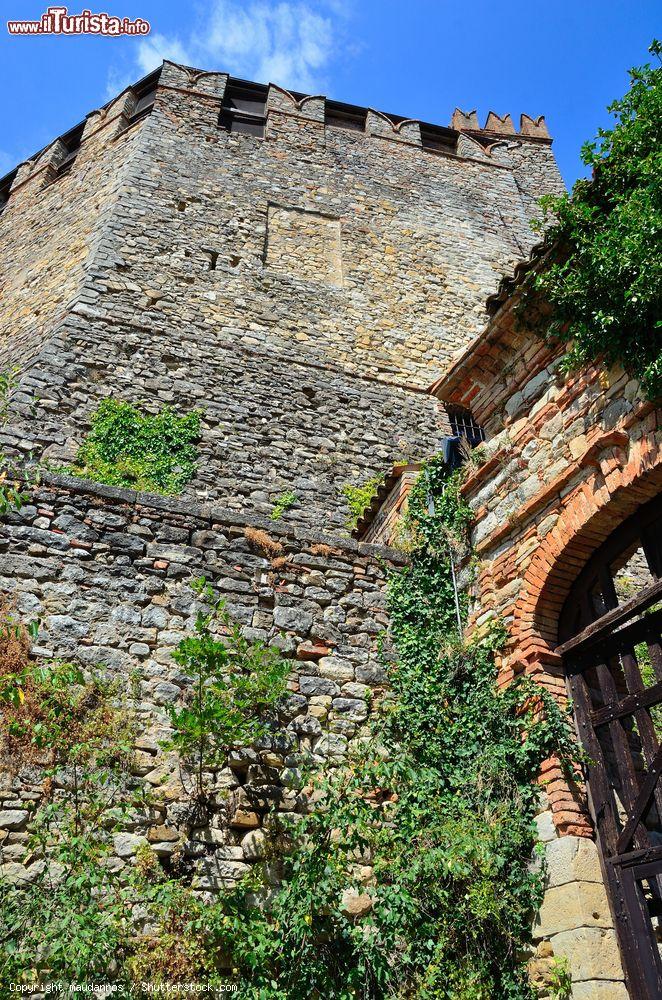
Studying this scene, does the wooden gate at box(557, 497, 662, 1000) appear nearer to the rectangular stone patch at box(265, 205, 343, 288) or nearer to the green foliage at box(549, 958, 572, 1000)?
the green foliage at box(549, 958, 572, 1000)

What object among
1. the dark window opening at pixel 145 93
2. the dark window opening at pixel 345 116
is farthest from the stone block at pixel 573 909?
the dark window opening at pixel 345 116

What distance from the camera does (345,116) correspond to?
615 inches

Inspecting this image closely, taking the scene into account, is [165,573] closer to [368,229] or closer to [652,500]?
[652,500]

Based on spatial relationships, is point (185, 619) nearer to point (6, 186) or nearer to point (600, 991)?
point (600, 991)

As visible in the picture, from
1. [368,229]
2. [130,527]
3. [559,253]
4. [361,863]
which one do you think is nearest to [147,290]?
[368,229]

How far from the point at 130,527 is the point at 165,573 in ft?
1.51

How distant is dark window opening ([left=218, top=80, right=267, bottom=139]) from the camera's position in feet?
47.0

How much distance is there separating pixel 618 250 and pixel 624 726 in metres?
2.97

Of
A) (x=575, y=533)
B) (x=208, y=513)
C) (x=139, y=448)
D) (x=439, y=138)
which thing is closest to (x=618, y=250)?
(x=575, y=533)

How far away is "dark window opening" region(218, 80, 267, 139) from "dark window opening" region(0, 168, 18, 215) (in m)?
5.41

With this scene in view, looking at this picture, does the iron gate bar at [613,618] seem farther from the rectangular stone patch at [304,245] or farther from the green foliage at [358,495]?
the rectangular stone patch at [304,245]

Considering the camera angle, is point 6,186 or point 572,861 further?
point 6,186

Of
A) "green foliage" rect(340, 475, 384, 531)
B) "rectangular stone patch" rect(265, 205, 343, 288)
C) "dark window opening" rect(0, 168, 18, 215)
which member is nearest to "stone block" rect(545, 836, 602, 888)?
"green foliage" rect(340, 475, 384, 531)

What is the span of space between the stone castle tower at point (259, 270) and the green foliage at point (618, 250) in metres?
4.81
